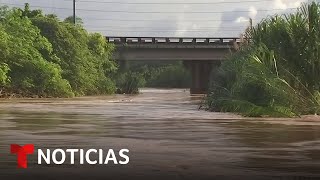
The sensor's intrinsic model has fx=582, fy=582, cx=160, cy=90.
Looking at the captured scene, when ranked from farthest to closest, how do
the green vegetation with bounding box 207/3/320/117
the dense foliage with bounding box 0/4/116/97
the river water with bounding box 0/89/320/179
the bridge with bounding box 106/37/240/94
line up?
the bridge with bounding box 106/37/240/94 < the dense foliage with bounding box 0/4/116/97 < the green vegetation with bounding box 207/3/320/117 < the river water with bounding box 0/89/320/179

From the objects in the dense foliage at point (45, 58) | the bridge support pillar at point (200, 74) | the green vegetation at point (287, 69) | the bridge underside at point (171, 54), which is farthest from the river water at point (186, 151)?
the bridge support pillar at point (200, 74)

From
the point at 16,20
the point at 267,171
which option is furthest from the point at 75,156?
the point at 16,20

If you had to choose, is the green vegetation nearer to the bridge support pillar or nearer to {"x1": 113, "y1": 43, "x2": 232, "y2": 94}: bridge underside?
{"x1": 113, "y1": 43, "x2": 232, "y2": 94}: bridge underside

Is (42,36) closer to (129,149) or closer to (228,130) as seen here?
(228,130)

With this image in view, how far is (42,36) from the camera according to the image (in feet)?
196

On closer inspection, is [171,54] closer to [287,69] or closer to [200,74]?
[200,74]

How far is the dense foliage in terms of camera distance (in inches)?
2072


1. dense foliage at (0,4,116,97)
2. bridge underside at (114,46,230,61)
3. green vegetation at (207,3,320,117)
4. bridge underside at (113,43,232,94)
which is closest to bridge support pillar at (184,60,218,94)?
bridge underside at (113,43,232,94)

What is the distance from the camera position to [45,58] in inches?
2287

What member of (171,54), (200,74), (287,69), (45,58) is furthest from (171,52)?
(287,69)

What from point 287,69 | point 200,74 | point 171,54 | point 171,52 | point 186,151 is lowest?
point 200,74

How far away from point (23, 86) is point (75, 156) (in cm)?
4399

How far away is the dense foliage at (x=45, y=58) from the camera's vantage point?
5262 centimetres

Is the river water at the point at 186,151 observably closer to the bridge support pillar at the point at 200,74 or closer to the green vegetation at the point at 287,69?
the green vegetation at the point at 287,69
